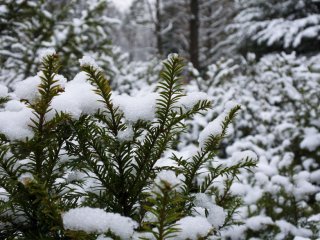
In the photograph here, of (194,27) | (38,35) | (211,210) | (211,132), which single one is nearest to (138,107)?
(211,132)

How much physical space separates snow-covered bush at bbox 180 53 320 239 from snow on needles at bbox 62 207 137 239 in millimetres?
603

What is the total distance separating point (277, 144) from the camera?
4766 mm

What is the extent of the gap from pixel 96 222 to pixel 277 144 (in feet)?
14.3

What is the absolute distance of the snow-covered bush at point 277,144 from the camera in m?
2.33

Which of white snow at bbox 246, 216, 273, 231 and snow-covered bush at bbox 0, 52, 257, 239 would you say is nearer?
snow-covered bush at bbox 0, 52, 257, 239

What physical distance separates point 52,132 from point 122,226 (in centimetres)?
32

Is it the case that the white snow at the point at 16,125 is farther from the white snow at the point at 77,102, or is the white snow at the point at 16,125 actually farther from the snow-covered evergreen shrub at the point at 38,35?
the snow-covered evergreen shrub at the point at 38,35

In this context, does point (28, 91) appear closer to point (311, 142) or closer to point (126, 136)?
point (126, 136)

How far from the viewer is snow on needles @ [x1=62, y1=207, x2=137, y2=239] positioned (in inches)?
28.6

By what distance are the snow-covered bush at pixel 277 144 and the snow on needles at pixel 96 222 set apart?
0.60 meters

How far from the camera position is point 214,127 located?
1.02 meters

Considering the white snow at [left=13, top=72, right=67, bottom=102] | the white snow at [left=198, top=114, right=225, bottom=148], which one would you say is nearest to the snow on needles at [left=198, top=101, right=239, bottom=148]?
the white snow at [left=198, top=114, right=225, bottom=148]

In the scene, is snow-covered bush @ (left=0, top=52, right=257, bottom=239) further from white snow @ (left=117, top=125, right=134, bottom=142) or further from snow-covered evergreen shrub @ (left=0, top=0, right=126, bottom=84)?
snow-covered evergreen shrub @ (left=0, top=0, right=126, bottom=84)

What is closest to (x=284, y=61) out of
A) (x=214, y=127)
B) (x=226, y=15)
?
(x=214, y=127)
